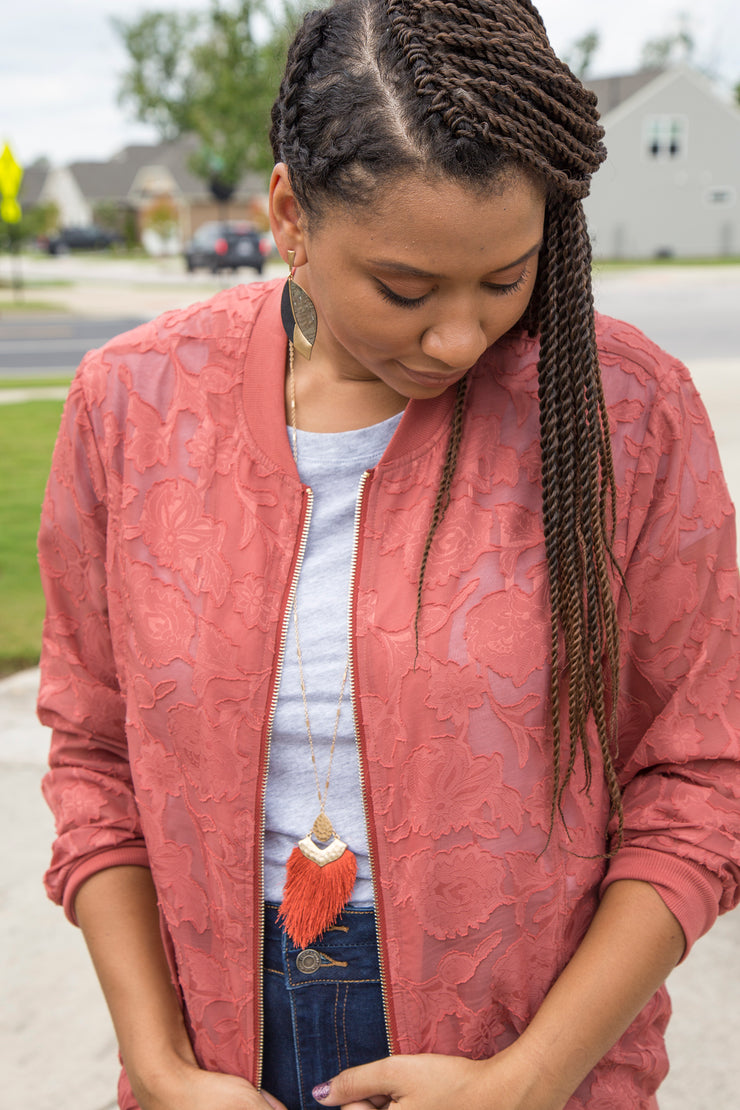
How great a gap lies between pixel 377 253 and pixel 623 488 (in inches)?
15.2

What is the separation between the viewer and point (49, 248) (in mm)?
50719

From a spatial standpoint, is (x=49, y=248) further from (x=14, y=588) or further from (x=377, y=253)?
(x=377, y=253)

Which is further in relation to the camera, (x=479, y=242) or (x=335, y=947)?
(x=335, y=947)

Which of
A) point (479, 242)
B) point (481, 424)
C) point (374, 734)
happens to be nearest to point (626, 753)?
point (374, 734)

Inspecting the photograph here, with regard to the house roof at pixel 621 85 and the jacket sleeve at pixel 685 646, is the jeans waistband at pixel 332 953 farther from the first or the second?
the house roof at pixel 621 85

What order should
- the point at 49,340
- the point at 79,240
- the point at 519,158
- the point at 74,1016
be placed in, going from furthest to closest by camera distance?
the point at 79,240
the point at 49,340
the point at 74,1016
the point at 519,158

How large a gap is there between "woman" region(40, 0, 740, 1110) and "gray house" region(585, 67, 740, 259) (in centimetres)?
3825

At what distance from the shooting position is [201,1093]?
4.43 feet

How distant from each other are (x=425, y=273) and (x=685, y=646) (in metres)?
0.52

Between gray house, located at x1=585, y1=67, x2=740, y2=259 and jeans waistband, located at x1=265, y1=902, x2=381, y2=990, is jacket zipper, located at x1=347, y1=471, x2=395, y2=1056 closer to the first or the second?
jeans waistband, located at x1=265, y1=902, x2=381, y2=990

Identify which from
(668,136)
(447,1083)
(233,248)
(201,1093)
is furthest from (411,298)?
(668,136)

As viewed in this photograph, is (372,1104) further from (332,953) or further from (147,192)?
(147,192)

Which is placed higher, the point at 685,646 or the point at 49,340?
the point at 685,646

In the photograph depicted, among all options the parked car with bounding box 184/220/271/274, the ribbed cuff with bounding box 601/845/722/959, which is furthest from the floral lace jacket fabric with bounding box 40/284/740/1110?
the parked car with bounding box 184/220/271/274
